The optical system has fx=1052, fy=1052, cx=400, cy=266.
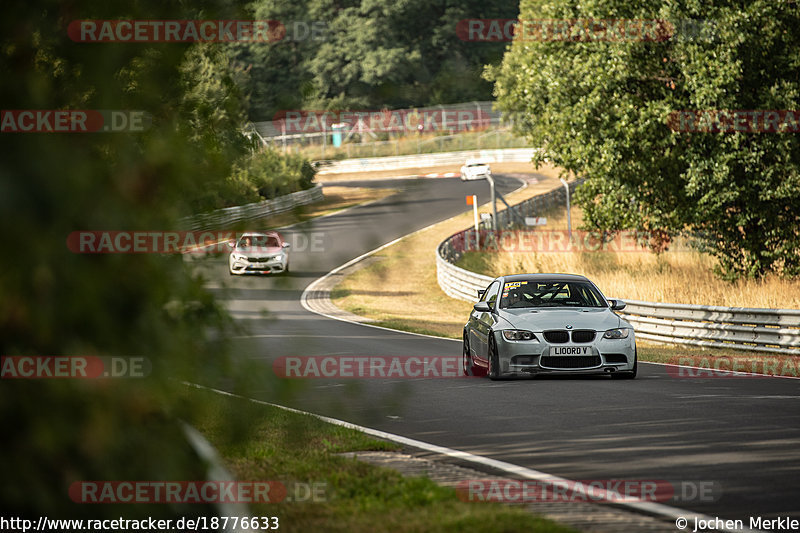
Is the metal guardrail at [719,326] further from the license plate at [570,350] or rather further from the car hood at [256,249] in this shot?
the car hood at [256,249]

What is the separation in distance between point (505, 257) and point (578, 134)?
38.4ft

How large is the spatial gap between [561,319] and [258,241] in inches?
A: 386

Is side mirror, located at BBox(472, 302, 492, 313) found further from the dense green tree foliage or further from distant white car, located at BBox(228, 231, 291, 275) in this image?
the dense green tree foliage

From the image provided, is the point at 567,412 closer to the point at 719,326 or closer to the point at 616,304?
the point at 616,304

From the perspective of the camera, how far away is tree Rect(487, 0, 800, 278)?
26953 mm

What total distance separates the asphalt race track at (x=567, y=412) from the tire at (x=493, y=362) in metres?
0.21

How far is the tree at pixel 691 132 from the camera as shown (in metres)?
27.0

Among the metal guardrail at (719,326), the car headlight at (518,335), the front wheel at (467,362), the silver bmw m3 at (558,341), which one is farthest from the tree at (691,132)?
the car headlight at (518,335)

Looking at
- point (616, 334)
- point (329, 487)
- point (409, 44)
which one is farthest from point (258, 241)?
point (409, 44)

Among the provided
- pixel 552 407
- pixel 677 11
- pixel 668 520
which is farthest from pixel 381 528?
pixel 677 11

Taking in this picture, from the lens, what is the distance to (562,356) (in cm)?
1458

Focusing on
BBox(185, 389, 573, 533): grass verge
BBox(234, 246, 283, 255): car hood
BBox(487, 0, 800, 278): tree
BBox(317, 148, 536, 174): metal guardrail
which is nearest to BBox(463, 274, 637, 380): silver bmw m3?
BBox(185, 389, 573, 533): grass verge

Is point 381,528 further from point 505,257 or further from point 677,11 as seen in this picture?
point 505,257

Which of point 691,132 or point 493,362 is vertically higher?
point 691,132
